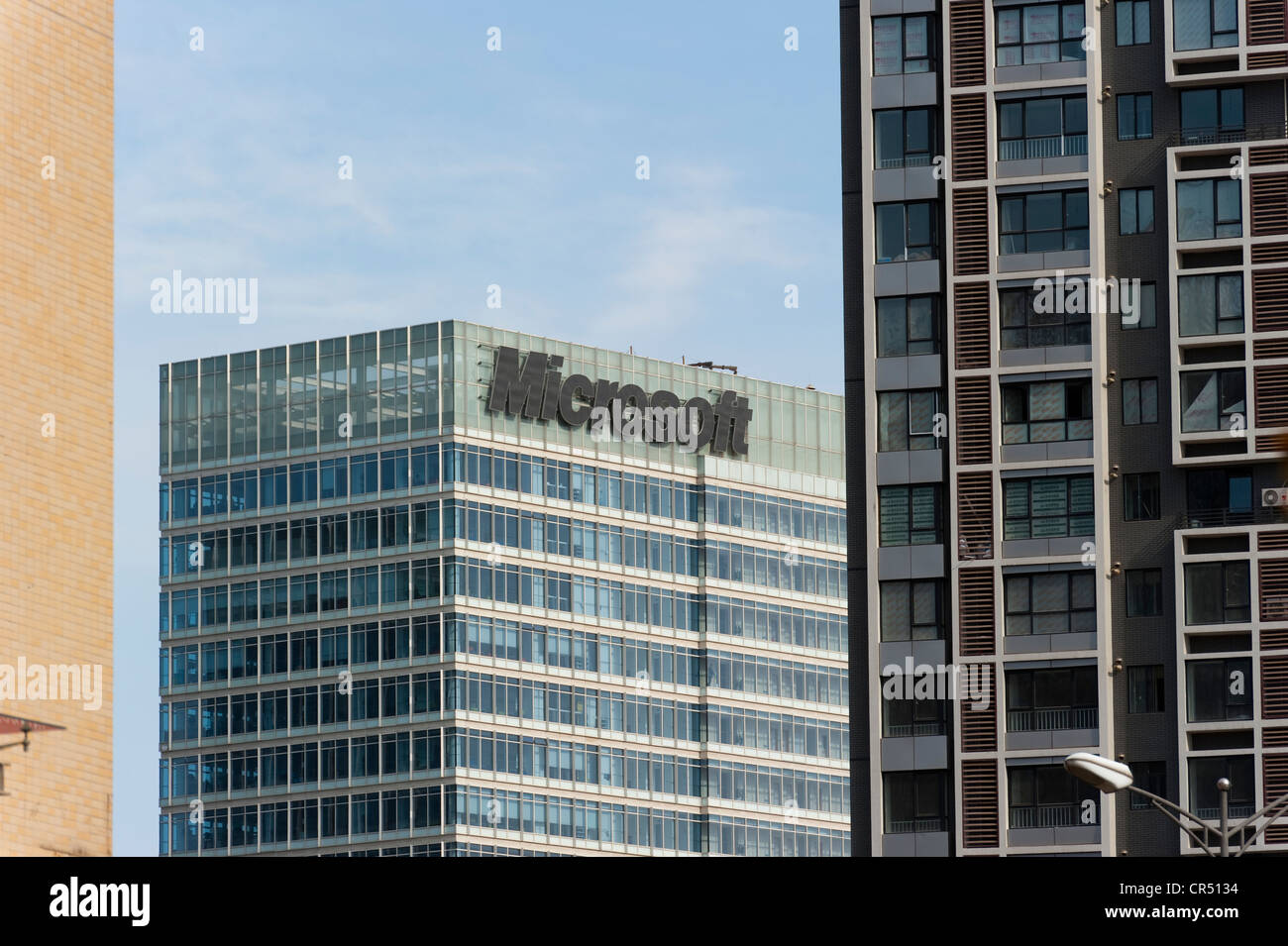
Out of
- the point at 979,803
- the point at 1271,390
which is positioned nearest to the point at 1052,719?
the point at 979,803

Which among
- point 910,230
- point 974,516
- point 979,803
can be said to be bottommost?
point 979,803

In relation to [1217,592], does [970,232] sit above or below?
above

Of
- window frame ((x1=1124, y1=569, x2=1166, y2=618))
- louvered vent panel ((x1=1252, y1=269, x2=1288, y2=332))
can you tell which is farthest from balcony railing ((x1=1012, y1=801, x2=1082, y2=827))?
louvered vent panel ((x1=1252, y1=269, x2=1288, y2=332))

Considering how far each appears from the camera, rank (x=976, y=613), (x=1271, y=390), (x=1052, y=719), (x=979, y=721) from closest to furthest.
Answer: (x=1052, y=719)
(x=979, y=721)
(x=1271, y=390)
(x=976, y=613)

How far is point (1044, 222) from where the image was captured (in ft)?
277

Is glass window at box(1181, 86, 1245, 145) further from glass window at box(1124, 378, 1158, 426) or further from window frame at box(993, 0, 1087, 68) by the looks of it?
glass window at box(1124, 378, 1158, 426)

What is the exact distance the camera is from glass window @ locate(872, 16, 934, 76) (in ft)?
282

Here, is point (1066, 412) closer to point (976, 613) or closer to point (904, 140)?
point (976, 613)

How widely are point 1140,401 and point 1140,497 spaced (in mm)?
3272

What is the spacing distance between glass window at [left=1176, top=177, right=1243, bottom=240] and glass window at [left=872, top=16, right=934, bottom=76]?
9.98 metres

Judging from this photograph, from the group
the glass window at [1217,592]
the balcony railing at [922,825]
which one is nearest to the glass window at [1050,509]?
the glass window at [1217,592]
